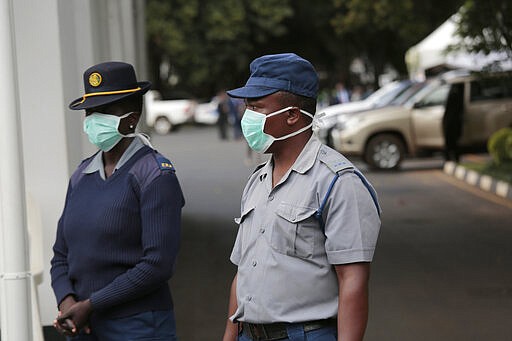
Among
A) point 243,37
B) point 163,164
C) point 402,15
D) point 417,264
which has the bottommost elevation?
point 417,264

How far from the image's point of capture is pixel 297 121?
11.7ft

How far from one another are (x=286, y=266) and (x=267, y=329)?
227 millimetres

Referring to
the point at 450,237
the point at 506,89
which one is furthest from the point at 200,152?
the point at 450,237

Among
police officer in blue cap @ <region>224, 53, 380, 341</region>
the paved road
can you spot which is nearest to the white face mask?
police officer in blue cap @ <region>224, 53, 380, 341</region>

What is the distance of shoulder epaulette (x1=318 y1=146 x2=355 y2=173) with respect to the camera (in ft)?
11.3

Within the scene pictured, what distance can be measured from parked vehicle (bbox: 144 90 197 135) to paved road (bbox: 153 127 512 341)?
24607 millimetres

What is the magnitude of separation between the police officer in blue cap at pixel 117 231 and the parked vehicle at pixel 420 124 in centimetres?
1678

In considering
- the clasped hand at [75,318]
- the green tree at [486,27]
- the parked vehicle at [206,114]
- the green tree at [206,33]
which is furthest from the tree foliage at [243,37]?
the clasped hand at [75,318]

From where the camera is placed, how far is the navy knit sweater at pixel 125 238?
396 cm

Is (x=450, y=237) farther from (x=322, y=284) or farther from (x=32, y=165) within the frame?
(x=322, y=284)

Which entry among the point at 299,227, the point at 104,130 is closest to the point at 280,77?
the point at 299,227

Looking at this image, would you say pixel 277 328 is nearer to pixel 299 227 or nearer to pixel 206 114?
pixel 299 227

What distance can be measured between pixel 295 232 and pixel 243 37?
161 ft

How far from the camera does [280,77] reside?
11.5 ft
